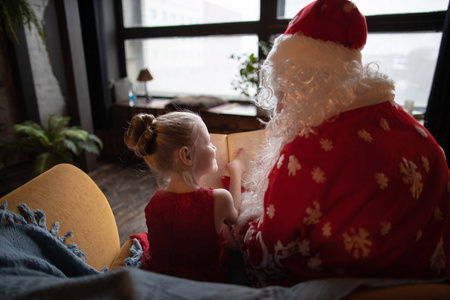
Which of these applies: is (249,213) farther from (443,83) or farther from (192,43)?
(192,43)

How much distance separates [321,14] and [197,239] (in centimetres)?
85

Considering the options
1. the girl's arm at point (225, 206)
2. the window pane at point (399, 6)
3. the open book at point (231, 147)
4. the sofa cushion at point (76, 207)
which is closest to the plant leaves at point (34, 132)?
the sofa cushion at point (76, 207)

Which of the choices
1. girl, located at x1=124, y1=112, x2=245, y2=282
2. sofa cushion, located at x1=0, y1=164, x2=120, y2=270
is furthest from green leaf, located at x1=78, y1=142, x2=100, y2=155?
girl, located at x1=124, y1=112, x2=245, y2=282

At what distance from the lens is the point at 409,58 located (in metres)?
2.52

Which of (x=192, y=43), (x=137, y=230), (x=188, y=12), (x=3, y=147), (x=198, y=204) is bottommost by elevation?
(x=137, y=230)

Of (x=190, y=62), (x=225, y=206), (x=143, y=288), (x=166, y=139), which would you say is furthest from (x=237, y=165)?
(x=190, y=62)

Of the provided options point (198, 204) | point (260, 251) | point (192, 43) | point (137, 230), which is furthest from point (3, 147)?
point (260, 251)

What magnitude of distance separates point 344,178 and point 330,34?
0.46 metres

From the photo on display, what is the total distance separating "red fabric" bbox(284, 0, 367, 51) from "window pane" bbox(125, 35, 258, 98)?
2.30m

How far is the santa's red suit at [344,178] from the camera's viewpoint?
708 mm

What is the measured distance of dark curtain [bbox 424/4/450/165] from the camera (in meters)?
2.05

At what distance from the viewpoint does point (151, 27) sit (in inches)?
142

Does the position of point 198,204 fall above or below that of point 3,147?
above

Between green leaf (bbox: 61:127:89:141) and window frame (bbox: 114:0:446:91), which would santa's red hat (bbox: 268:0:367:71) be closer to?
window frame (bbox: 114:0:446:91)
